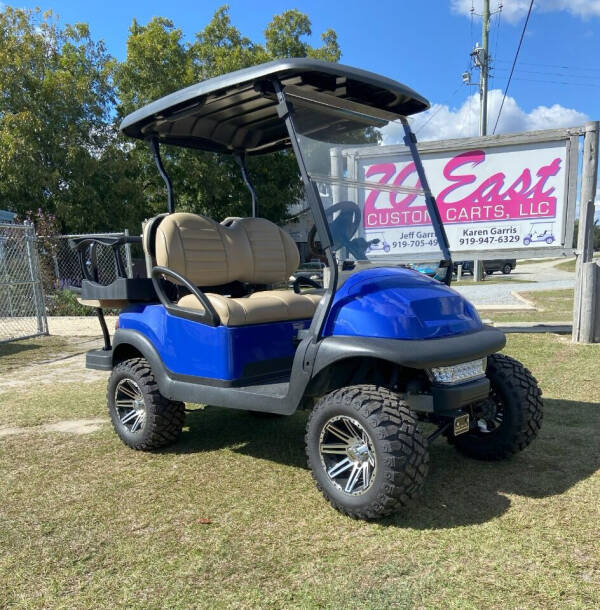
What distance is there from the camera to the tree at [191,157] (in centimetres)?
1997

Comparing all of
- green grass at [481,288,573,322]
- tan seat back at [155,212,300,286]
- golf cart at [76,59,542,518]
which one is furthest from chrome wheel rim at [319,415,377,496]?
green grass at [481,288,573,322]

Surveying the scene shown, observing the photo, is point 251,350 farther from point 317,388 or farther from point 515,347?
point 515,347

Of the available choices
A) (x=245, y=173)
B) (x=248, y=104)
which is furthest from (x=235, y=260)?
(x=248, y=104)

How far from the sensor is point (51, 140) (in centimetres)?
1748

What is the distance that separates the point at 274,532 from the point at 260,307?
136 cm

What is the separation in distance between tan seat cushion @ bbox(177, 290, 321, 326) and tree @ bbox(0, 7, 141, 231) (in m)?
15.4

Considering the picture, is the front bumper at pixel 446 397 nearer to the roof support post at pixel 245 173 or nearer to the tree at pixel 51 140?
the roof support post at pixel 245 173

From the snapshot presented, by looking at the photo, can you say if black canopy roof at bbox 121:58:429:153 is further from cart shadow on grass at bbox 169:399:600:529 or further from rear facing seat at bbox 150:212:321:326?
cart shadow on grass at bbox 169:399:600:529

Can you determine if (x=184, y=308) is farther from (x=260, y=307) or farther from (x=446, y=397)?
(x=446, y=397)

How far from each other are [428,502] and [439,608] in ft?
2.96

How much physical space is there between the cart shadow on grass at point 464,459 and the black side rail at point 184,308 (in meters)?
1.04

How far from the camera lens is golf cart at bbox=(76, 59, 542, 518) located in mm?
2822

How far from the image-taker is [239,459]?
3756mm

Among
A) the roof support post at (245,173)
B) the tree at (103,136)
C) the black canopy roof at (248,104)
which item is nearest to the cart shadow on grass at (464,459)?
the roof support post at (245,173)
